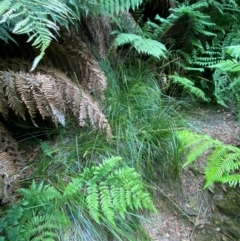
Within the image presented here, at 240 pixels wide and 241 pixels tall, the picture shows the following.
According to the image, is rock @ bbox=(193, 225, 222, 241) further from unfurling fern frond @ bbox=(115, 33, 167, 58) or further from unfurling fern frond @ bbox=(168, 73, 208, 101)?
unfurling fern frond @ bbox=(115, 33, 167, 58)

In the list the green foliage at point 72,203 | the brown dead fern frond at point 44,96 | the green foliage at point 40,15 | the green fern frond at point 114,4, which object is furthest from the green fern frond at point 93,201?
the green fern frond at point 114,4

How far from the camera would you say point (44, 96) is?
148 centimetres

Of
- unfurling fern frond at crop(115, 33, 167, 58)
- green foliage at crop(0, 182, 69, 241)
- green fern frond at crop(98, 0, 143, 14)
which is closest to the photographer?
green foliage at crop(0, 182, 69, 241)

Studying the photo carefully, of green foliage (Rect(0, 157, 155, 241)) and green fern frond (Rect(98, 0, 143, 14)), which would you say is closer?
green foliage (Rect(0, 157, 155, 241))

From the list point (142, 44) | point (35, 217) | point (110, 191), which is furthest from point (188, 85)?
point (35, 217)

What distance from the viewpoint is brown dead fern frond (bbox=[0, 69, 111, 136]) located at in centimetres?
146

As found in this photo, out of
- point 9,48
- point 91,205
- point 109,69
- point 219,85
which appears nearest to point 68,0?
point 9,48

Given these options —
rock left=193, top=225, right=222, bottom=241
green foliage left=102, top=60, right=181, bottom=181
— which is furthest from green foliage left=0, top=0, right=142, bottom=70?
rock left=193, top=225, right=222, bottom=241

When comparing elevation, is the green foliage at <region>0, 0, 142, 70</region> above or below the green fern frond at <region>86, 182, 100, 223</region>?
above

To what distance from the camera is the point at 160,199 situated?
1788 millimetres

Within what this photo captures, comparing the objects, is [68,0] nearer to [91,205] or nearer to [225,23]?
[91,205]

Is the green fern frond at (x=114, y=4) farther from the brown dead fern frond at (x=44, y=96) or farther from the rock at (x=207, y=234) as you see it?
the rock at (x=207, y=234)

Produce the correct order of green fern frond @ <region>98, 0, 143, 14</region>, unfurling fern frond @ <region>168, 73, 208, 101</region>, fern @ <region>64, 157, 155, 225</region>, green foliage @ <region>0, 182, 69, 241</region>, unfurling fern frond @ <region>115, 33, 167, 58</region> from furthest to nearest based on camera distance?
1. unfurling fern frond @ <region>168, 73, 208, 101</region>
2. unfurling fern frond @ <region>115, 33, 167, 58</region>
3. green fern frond @ <region>98, 0, 143, 14</region>
4. fern @ <region>64, 157, 155, 225</region>
5. green foliage @ <region>0, 182, 69, 241</region>

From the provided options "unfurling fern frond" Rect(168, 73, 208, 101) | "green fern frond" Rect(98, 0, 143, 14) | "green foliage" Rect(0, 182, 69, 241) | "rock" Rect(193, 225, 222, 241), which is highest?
"green fern frond" Rect(98, 0, 143, 14)
